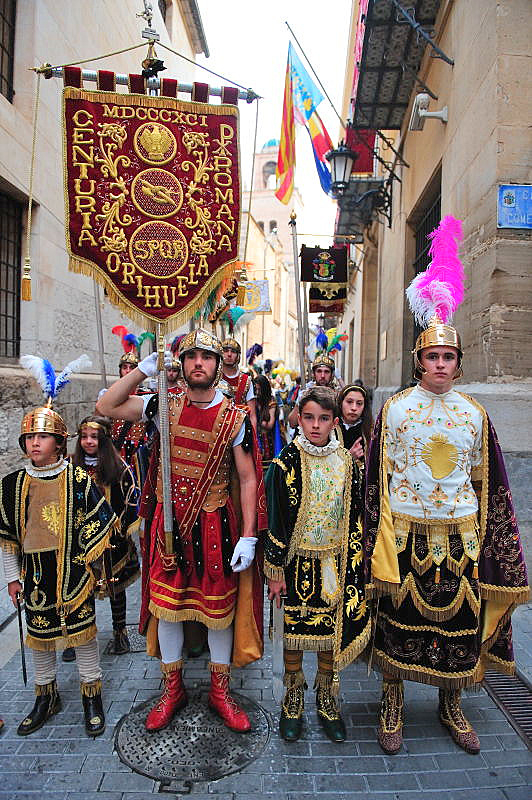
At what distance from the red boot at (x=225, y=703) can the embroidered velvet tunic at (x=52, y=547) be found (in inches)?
29.3

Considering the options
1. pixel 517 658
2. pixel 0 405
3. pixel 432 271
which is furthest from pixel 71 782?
pixel 0 405

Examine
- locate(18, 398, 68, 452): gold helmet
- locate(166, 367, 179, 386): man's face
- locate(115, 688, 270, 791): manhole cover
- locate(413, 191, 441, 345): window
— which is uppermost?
locate(413, 191, 441, 345): window

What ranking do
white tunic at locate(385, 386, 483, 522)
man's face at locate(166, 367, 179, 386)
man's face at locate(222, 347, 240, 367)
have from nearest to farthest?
white tunic at locate(385, 386, 483, 522) < man's face at locate(166, 367, 179, 386) < man's face at locate(222, 347, 240, 367)

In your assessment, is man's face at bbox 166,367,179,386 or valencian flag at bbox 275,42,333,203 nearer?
man's face at bbox 166,367,179,386

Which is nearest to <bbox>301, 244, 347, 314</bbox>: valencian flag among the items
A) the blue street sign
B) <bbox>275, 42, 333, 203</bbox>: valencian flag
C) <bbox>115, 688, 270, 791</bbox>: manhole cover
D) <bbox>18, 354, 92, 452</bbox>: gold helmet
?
<bbox>275, 42, 333, 203</bbox>: valencian flag

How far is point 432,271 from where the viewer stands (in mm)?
3148

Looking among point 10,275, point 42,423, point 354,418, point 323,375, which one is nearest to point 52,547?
point 42,423

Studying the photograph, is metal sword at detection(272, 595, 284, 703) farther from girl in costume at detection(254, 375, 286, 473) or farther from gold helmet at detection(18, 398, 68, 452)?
girl in costume at detection(254, 375, 286, 473)

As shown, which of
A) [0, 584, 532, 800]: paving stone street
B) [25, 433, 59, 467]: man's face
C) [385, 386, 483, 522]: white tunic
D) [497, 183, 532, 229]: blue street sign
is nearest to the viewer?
[0, 584, 532, 800]: paving stone street

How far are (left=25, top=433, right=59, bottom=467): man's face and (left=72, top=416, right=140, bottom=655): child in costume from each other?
2.43ft

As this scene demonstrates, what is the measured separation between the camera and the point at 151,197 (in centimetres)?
274

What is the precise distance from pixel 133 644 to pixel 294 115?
7.39 meters

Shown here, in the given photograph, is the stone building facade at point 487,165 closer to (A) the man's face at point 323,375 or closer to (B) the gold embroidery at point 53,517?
(A) the man's face at point 323,375

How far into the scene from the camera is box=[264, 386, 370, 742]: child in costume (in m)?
2.75
